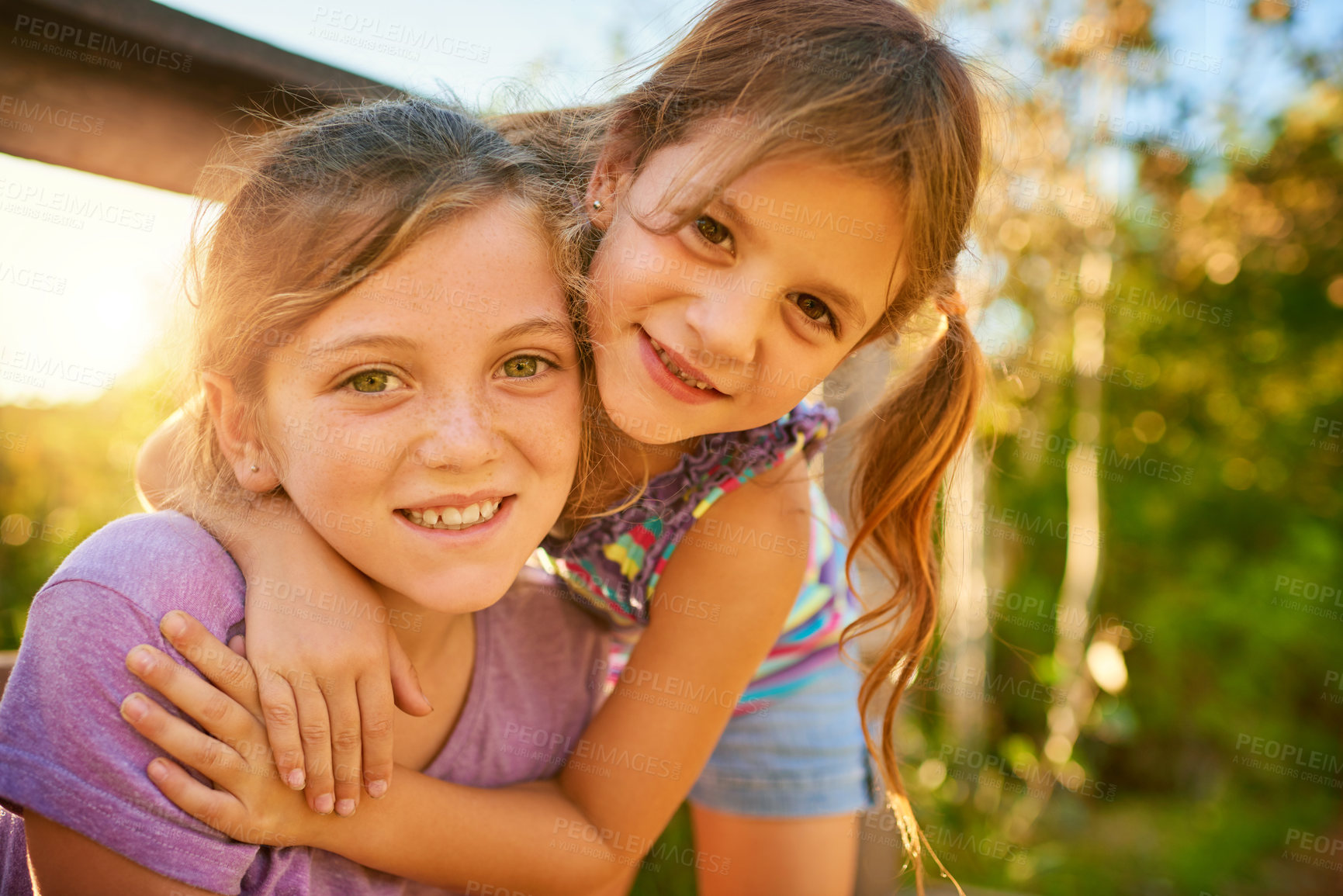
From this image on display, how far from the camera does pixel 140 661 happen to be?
4.18 ft

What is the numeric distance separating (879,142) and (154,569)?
1.34 meters

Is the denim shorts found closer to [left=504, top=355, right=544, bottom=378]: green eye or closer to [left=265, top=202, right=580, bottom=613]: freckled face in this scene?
[left=265, top=202, right=580, bottom=613]: freckled face

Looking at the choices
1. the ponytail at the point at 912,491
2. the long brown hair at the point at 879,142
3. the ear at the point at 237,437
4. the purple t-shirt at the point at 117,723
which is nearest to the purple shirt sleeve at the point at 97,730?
the purple t-shirt at the point at 117,723

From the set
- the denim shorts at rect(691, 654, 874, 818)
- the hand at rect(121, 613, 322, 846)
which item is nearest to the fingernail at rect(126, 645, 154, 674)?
the hand at rect(121, 613, 322, 846)

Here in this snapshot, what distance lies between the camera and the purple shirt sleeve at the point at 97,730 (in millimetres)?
1235

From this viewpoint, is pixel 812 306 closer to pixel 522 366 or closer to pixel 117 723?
pixel 522 366

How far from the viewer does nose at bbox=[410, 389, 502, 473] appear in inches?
→ 54.4

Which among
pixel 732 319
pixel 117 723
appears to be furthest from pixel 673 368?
pixel 117 723

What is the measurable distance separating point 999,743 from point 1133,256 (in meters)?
3.21

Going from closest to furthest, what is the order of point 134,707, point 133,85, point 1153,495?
point 134,707, point 133,85, point 1153,495

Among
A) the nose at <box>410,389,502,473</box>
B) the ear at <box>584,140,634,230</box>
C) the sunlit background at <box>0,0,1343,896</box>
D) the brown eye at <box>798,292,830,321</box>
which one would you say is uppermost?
the ear at <box>584,140,634,230</box>

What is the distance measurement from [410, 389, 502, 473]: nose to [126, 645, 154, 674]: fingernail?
46cm

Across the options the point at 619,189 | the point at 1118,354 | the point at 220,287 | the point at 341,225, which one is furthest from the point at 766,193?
the point at 1118,354

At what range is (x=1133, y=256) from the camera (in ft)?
19.2
